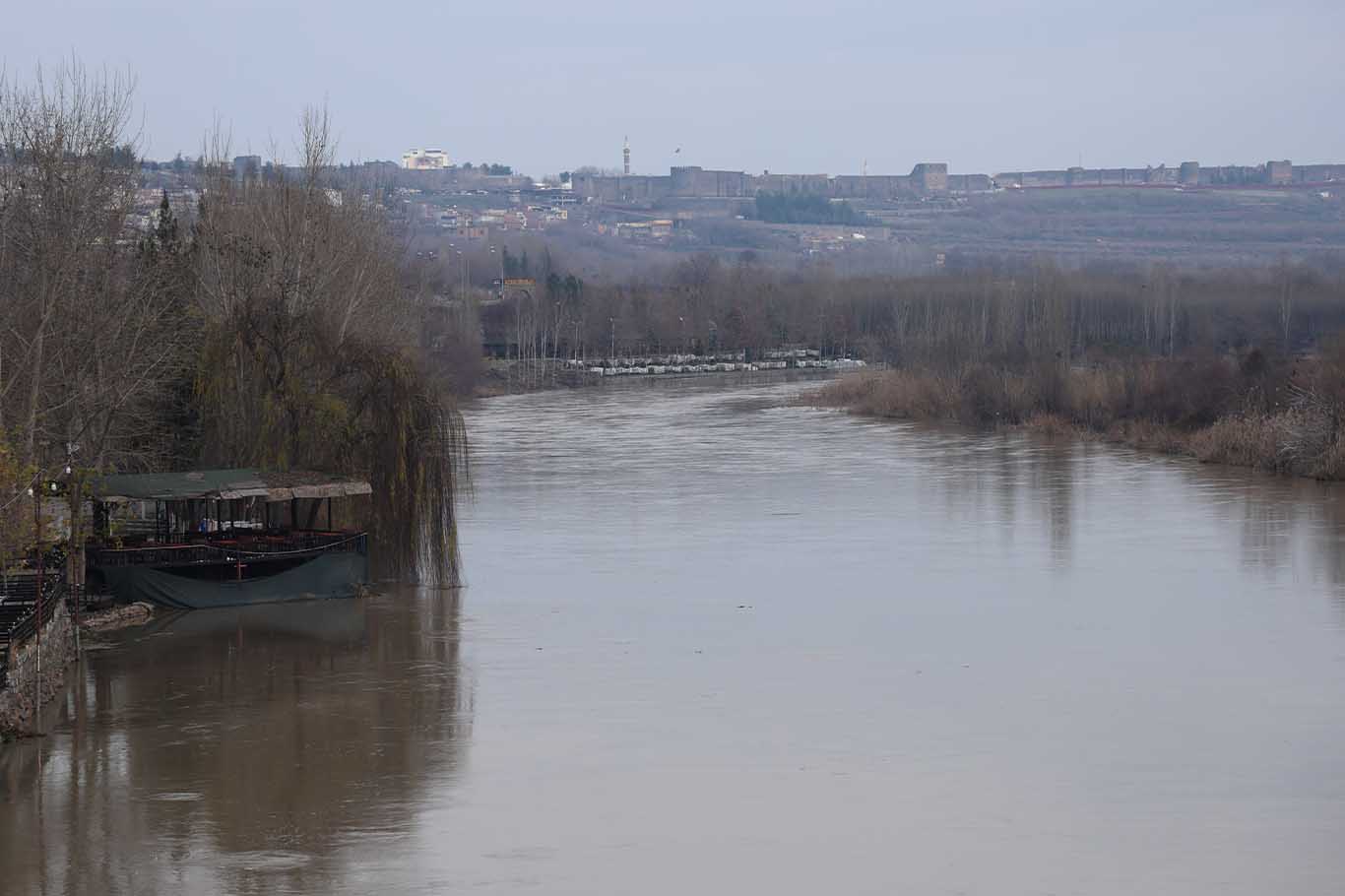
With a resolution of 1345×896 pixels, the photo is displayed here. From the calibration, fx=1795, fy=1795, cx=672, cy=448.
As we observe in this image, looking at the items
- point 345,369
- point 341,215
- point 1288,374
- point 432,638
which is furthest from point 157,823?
point 1288,374

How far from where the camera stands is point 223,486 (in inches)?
961


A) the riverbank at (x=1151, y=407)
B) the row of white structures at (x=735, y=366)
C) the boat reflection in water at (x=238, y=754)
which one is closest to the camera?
the boat reflection in water at (x=238, y=754)

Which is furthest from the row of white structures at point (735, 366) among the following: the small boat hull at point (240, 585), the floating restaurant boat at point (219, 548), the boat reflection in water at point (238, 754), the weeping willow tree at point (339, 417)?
the boat reflection in water at point (238, 754)

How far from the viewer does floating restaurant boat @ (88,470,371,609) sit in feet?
80.1

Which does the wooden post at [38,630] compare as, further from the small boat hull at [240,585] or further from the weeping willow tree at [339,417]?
the weeping willow tree at [339,417]

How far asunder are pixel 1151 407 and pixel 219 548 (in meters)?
34.1

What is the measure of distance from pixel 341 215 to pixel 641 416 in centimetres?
2355

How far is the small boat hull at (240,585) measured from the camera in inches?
964

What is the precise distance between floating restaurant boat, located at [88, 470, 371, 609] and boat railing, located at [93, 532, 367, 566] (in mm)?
14

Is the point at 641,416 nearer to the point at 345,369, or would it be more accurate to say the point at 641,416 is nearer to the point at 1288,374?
the point at 1288,374

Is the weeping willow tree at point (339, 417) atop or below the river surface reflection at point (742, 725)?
atop

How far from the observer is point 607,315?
361 feet

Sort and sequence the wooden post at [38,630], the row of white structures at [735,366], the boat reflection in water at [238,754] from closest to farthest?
the boat reflection in water at [238,754]
the wooden post at [38,630]
the row of white structures at [735,366]

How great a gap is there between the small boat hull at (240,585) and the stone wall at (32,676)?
3052 mm
